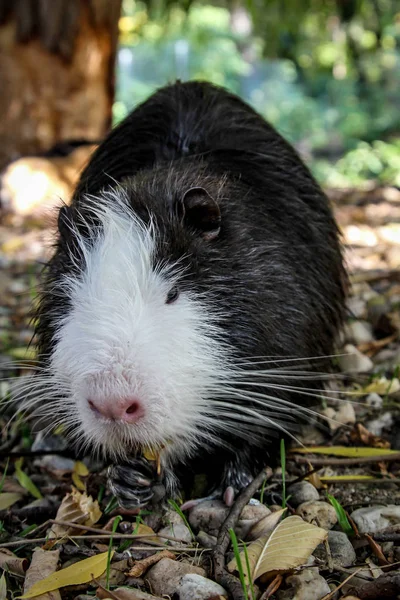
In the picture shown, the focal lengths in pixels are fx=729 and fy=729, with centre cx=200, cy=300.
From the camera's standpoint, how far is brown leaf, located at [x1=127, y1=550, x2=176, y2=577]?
1.91 meters

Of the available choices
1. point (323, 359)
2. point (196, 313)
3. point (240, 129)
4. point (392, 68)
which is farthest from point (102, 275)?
point (392, 68)

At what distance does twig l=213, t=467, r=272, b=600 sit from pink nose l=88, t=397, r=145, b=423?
0.43 metres

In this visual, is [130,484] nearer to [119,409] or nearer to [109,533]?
[109,533]

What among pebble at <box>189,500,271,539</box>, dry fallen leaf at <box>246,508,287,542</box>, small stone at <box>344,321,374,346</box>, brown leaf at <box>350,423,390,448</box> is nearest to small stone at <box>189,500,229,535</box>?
pebble at <box>189,500,271,539</box>

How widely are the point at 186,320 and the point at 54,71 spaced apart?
212 inches

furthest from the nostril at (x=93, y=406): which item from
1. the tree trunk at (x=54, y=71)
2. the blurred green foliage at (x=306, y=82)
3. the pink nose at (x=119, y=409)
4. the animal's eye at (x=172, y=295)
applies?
the blurred green foliage at (x=306, y=82)

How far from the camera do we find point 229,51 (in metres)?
15.1

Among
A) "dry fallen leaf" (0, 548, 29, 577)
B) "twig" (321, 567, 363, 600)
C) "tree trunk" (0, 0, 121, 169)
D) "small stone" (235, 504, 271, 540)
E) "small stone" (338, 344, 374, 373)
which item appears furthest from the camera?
"tree trunk" (0, 0, 121, 169)

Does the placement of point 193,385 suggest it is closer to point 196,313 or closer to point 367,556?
point 196,313

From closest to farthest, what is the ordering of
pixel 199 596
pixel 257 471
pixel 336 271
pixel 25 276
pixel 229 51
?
pixel 199 596
pixel 257 471
pixel 336 271
pixel 25 276
pixel 229 51

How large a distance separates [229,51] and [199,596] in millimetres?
14580

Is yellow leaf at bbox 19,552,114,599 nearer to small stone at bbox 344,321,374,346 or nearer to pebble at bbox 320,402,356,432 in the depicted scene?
pebble at bbox 320,402,356,432

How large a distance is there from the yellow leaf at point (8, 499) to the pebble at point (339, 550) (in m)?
1.05

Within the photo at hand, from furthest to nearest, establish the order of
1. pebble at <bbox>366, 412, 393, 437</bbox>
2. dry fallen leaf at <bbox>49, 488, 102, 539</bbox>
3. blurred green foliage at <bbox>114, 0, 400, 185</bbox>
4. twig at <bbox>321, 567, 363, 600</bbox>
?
blurred green foliage at <bbox>114, 0, 400, 185</bbox>, pebble at <bbox>366, 412, 393, 437</bbox>, dry fallen leaf at <bbox>49, 488, 102, 539</bbox>, twig at <bbox>321, 567, 363, 600</bbox>
